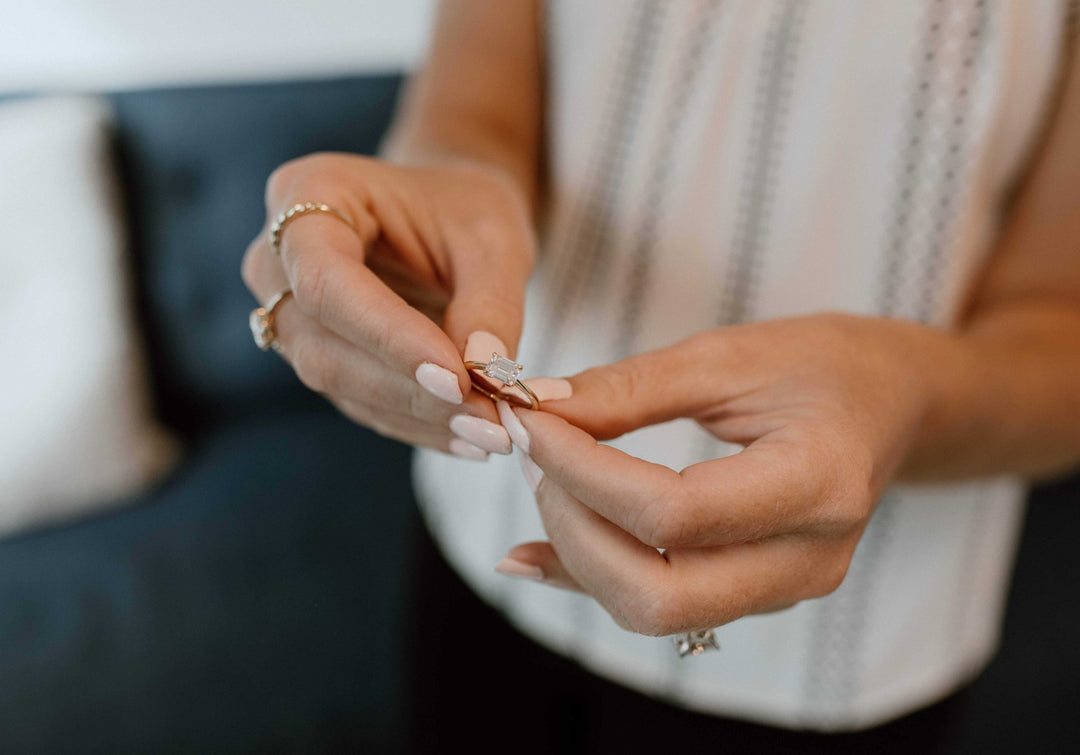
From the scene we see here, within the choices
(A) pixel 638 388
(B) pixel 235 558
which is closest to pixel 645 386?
(A) pixel 638 388

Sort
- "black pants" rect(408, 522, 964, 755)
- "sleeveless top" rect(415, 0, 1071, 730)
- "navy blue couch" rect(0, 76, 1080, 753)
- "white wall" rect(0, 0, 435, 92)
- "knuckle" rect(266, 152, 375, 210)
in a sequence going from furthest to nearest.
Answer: "white wall" rect(0, 0, 435, 92), "navy blue couch" rect(0, 76, 1080, 753), "black pants" rect(408, 522, 964, 755), "sleeveless top" rect(415, 0, 1071, 730), "knuckle" rect(266, 152, 375, 210)

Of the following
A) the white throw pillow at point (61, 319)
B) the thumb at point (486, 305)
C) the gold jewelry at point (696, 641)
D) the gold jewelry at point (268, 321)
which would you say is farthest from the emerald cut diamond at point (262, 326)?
the white throw pillow at point (61, 319)

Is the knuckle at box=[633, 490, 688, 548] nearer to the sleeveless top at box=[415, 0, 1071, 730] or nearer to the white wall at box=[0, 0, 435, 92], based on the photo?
the sleeveless top at box=[415, 0, 1071, 730]

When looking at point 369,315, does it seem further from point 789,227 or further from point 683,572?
point 789,227

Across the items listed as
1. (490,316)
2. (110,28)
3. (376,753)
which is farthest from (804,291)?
(110,28)

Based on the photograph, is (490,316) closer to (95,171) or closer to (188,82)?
(95,171)

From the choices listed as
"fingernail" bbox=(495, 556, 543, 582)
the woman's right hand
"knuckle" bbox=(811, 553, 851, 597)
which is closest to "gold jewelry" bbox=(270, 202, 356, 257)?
the woman's right hand

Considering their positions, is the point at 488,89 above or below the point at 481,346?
above
